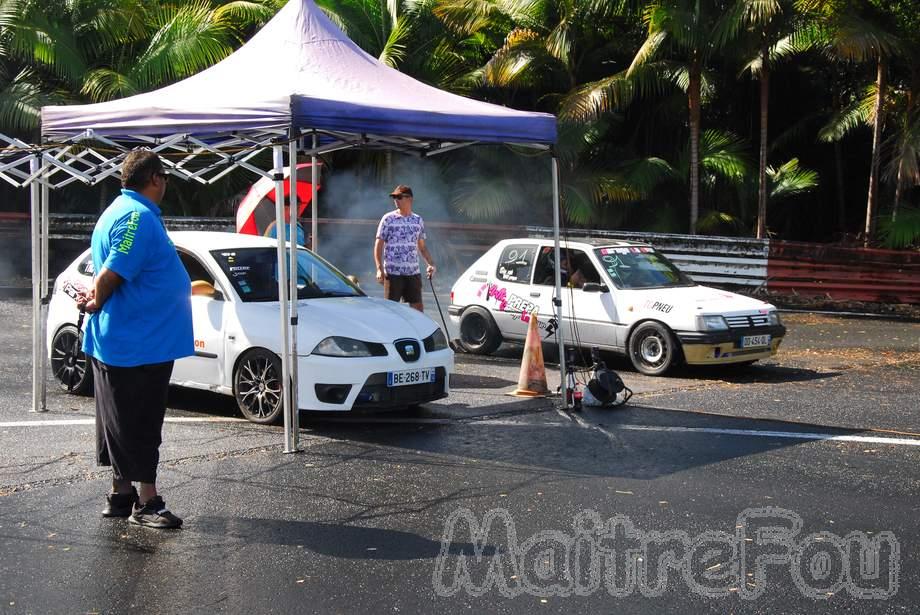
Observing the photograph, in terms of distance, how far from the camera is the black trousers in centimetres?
601

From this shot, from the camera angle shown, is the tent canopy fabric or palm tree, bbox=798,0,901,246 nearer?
the tent canopy fabric

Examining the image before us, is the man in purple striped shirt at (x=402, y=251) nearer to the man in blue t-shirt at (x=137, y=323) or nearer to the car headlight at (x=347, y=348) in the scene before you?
the car headlight at (x=347, y=348)

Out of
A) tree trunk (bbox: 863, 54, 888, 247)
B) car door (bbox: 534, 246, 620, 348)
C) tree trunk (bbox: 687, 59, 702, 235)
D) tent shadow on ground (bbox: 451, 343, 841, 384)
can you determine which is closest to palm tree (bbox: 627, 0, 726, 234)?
tree trunk (bbox: 687, 59, 702, 235)

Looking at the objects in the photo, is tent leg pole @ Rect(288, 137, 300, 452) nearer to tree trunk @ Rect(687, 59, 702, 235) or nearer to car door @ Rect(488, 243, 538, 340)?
car door @ Rect(488, 243, 538, 340)

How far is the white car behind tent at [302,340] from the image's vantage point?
863cm

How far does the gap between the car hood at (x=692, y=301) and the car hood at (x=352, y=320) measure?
3145 mm

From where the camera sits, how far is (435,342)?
924 cm

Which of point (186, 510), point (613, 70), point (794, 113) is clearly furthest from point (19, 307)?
point (794, 113)

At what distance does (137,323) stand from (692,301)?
6.95 meters

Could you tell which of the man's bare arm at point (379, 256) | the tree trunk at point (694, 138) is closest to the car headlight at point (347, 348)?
the man's bare arm at point (379, 256)

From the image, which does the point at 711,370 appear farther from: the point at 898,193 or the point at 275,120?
the point at 898,193

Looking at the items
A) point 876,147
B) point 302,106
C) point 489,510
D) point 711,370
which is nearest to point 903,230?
point 876,147

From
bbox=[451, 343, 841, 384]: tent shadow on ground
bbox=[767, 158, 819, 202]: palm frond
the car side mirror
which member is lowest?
bbox=[451, 343, 841, 384]: tent shadow on ground

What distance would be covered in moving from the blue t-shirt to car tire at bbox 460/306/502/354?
7.08 metres
